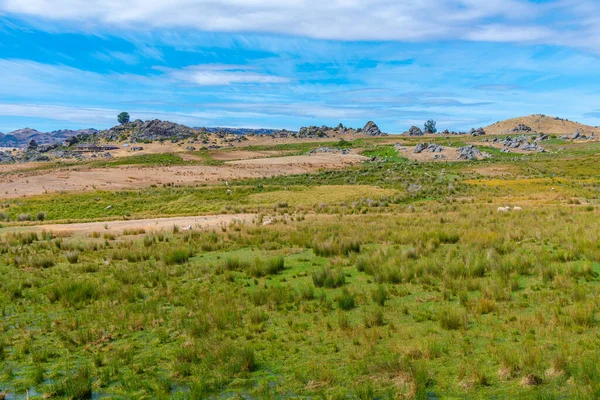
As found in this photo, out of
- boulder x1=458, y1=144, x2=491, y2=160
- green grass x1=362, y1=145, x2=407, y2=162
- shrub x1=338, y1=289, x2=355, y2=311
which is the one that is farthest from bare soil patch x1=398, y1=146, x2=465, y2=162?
shrub x1=338, y1=289, x2=355, y2=311

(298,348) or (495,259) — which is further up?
(495,259)

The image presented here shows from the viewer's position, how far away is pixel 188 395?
7910mm

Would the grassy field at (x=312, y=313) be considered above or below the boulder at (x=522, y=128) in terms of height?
below

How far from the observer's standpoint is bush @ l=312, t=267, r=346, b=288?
45.4ft

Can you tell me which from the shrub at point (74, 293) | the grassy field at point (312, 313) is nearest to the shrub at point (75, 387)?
the grassy field at point (312, 313)

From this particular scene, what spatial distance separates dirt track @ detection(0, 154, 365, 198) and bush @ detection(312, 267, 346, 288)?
47589 mm

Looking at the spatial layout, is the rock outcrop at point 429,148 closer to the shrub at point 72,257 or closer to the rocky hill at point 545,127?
the rocky hill at point 545,127

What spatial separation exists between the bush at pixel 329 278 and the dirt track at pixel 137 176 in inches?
1874

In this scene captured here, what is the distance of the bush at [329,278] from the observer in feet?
45.4

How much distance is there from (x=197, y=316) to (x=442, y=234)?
467 inches

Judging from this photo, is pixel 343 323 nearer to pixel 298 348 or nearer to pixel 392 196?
pixel 298 348

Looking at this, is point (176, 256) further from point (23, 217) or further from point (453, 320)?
point (23, 217)

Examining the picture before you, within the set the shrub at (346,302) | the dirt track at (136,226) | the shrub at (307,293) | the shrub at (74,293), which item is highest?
the shrub at (346,302)

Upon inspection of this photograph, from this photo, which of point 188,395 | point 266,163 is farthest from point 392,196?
point 266,163
